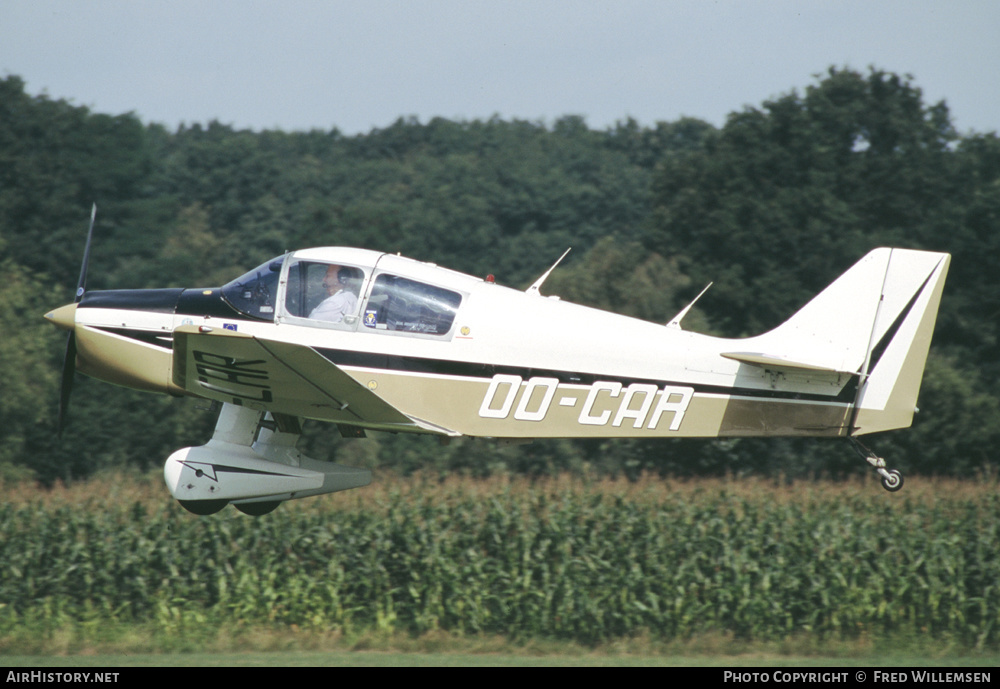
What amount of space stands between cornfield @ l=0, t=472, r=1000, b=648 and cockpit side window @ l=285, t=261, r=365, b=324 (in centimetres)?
675

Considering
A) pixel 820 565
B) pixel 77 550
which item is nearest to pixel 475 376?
pixel 820 565

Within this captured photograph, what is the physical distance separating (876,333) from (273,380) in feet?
15.9

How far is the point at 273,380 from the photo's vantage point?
763 cm

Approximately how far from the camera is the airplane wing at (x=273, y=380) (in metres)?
7.13

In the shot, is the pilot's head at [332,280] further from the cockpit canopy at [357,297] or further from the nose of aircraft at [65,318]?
the nose of aircraft at [65,318]

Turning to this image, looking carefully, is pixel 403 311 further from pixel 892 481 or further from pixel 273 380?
pixel 892 481

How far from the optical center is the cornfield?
13.4 meters

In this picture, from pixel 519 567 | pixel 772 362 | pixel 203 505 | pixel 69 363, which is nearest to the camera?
pixel 772 362

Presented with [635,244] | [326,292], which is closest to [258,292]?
[326,292]

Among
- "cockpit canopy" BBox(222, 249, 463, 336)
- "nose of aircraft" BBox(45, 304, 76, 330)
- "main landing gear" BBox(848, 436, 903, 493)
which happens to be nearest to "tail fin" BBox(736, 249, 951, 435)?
"main landing gear" BBox(848, 436, 903, 493)

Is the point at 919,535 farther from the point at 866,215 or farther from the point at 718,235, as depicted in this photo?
the point at 866,215

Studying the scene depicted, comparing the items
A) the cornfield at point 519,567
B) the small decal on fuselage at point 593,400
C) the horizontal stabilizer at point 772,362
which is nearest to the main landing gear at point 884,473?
the horizontal stabilizer at point 772,362
